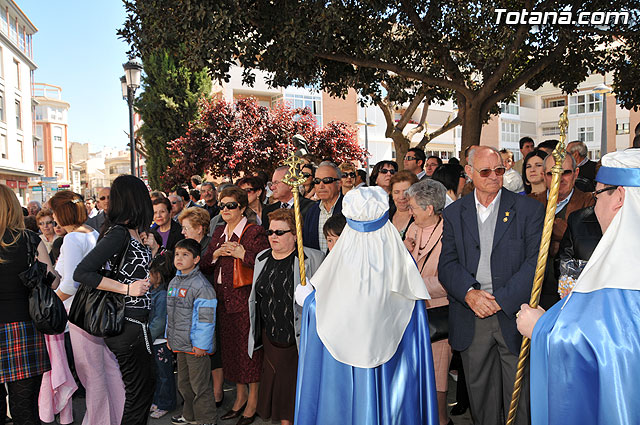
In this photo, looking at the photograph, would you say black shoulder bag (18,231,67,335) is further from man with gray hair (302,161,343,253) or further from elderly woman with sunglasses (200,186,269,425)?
man with gray hair (302,161,343,253)

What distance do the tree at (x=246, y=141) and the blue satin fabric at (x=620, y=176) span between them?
17.9 meters

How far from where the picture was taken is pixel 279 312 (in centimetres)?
436

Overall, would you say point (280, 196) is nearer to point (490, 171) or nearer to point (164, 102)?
point (490, 171)

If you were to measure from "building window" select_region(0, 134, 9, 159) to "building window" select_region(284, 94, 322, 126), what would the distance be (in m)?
22.9

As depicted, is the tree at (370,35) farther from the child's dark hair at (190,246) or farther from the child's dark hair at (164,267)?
the child's dark hair at (190,246)

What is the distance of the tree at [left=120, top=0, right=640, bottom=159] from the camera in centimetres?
725

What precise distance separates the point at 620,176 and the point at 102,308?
328 cm

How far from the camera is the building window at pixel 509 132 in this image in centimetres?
4919

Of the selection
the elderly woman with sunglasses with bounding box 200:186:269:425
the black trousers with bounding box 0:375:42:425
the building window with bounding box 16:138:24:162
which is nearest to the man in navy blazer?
the elderly woman with sunglasses with bounding box 200:186:269:425

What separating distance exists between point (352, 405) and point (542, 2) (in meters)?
7.60

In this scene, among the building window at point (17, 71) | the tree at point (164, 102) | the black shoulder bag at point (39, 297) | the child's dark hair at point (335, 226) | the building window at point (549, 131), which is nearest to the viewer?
the black shoulder bag at point (39, 297)

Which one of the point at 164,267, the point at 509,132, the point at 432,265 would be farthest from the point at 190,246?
the point at 509,132

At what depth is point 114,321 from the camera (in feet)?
11.8

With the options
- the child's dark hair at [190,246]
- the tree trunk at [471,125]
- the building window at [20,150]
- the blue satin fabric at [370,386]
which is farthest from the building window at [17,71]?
the blue satin fabric at [370,386]
